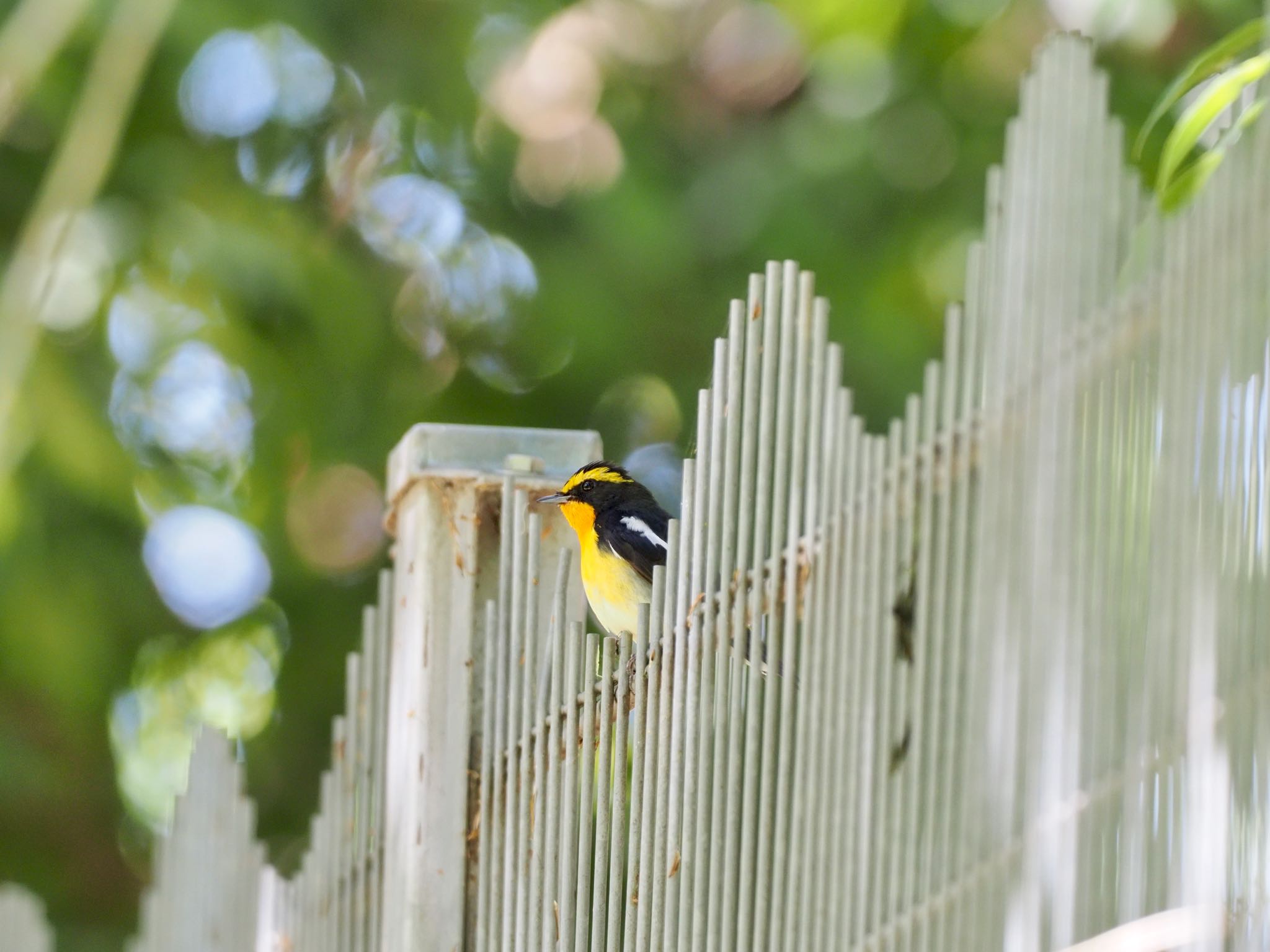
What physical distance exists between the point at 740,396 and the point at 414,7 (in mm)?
4567

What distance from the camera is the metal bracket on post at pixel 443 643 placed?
2.82 meters

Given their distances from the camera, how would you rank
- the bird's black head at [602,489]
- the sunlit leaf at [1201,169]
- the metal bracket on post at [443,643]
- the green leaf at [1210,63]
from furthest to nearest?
the bird's black head at [602,489] → the metal bracket on post at [443,643] → the green leaf at [1210,63] → the sunlit leaf at [1201,169]

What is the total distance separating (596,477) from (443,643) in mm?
1128

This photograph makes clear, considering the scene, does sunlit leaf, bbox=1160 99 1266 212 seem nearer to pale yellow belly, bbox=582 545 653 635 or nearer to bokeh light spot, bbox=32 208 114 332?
pale yellow belly, bbox=582 545 653 635

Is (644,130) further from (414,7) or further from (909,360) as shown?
(909,360)

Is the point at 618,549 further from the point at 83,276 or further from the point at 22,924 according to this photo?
the point at 83,276

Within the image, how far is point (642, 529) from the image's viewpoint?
4.43 m

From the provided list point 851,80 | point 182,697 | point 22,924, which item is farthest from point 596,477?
point 182,697

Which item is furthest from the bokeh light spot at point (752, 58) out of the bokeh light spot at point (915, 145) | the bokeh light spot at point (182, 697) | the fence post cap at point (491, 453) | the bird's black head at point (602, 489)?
the fence post cap at point (491, 453)

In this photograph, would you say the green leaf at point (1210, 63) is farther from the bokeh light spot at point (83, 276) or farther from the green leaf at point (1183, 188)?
the bokeh light spot at point (83, 276)

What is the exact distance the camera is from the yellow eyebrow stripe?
10.0 feet

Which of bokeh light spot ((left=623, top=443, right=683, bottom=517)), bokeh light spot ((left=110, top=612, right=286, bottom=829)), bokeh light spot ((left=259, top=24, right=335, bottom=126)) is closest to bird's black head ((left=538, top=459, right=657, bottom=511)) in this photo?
bokeh light spot ((left=623, top=443, right=683, bottom=517))

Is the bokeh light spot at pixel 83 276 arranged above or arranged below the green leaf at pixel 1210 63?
above

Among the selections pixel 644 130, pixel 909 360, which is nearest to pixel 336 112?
pixel 644 130
